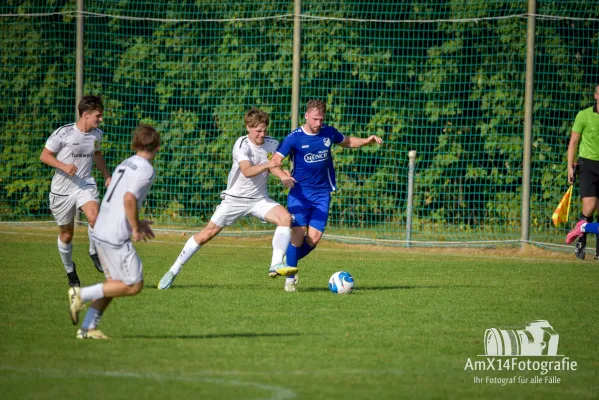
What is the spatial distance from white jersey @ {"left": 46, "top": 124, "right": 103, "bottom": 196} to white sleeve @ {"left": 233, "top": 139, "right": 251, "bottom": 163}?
159 cm

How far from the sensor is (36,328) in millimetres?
7668

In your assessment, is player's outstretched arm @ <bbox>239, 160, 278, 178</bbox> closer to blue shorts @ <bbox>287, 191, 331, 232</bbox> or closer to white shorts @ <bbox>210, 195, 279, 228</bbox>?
white shorts @ <bbox>210, 195, 279, 228</bbox>

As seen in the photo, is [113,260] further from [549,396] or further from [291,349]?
[549,396]

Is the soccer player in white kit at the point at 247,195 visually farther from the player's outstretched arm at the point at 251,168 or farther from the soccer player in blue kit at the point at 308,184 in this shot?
the soccer player in blue kit at the point at 308,184

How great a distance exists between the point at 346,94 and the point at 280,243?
22.9 ft

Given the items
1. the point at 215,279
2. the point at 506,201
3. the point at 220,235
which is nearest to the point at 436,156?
the point at 506,201

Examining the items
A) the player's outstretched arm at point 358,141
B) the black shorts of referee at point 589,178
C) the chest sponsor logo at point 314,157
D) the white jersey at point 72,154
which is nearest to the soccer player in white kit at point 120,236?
the white jersey at point 72,154

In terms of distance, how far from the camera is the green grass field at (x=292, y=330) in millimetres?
5965

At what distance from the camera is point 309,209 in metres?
10.6

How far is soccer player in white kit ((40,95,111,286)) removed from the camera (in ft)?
33.5

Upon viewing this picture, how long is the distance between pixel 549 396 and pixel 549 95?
10.1 meters

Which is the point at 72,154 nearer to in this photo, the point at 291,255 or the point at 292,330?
the point at 291,255

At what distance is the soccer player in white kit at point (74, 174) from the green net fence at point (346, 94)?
5.97 metres

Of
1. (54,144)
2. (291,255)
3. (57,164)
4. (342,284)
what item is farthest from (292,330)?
(54,144)
